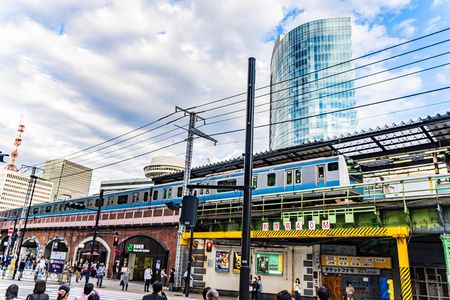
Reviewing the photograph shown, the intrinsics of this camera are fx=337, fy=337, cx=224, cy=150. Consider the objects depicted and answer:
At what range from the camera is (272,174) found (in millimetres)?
25156

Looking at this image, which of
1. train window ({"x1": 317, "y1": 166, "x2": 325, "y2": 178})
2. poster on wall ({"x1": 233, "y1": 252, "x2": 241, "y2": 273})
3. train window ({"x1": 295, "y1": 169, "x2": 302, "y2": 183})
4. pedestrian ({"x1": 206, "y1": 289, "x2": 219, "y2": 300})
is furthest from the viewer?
poster on wall ({"x1": 233, "y1": 252, "x2": 241, "y2": 273})

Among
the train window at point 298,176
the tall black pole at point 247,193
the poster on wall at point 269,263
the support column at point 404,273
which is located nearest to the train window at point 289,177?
the train window at point 298,176

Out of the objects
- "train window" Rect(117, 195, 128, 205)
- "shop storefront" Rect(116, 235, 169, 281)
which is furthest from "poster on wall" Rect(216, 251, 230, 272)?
"train window" Rect(117, 195, 128, 205)

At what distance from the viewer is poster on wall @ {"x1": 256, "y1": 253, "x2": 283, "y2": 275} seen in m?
22.6

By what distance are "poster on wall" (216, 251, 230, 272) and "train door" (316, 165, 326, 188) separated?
342 inches

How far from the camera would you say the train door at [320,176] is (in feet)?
72.5

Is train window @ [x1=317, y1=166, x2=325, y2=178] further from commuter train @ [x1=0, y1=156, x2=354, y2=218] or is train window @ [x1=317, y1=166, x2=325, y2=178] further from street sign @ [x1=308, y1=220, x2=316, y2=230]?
street sign @ [x1=308, y1=220, x2=316, y2=230]

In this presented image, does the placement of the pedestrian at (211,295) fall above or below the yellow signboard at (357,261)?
below

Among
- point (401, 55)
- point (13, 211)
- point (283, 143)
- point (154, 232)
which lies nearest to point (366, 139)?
point (401, 55)

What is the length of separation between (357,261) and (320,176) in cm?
562

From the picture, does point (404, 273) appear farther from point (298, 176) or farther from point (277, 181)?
point (277, 181)

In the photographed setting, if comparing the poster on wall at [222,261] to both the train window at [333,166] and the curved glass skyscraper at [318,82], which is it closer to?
the train window at [333,166]

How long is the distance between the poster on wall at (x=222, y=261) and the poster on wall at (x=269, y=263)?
8.34ft

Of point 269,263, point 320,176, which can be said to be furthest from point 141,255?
point 320,176
